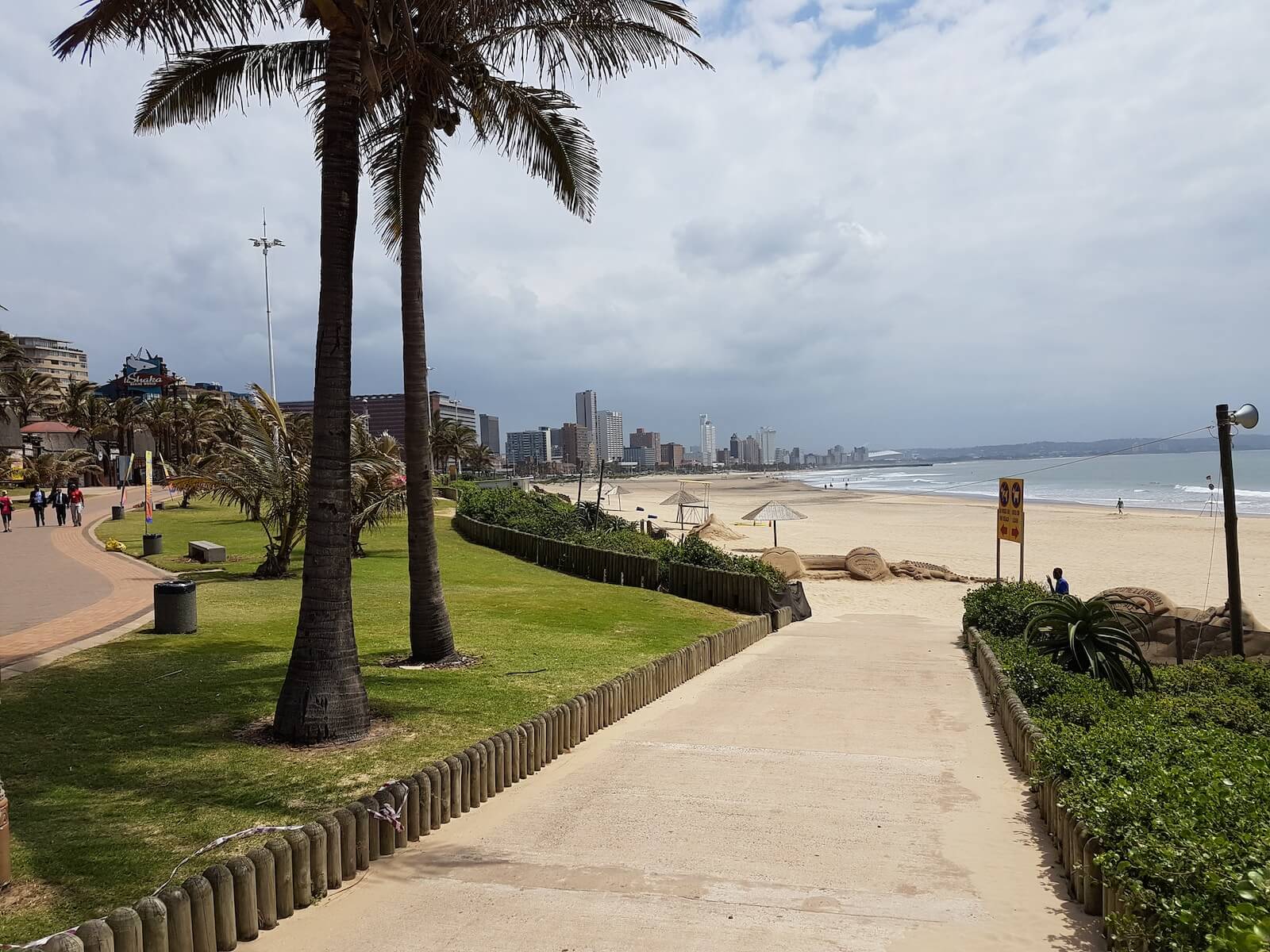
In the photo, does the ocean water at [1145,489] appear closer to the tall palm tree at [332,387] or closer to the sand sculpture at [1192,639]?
the sand sculpture at [1192,639]

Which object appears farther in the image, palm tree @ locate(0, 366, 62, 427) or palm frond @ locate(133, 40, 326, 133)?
palm tree @ locate(0, 366, 62, 427)

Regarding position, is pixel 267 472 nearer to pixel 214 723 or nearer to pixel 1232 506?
pixel 214 723

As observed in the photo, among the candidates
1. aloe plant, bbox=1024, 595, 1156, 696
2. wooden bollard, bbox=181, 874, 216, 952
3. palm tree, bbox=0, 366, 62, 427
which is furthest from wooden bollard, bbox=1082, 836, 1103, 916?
palm tree, bbox=0, 366, 62, 427

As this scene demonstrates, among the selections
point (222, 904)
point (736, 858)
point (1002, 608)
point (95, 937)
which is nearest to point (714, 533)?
point (1002, 608)

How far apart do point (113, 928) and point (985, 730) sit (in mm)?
8042

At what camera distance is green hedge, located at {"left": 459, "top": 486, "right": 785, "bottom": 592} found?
2033 cm

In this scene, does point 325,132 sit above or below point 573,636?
above

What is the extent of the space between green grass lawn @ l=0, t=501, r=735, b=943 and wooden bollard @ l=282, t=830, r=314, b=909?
54 centimetres

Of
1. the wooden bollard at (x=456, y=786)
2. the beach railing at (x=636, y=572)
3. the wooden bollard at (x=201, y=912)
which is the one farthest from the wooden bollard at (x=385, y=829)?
the beach railing at (x=636, y=572)

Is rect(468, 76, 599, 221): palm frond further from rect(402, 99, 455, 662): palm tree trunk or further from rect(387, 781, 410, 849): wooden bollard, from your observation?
rect(387, 781, 410, 849): wooden bollard

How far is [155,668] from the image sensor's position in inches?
388

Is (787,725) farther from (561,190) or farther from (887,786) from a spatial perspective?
(561,190)

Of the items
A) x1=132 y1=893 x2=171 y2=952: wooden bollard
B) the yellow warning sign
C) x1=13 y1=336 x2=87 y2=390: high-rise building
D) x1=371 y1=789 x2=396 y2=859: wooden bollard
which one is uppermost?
x1=13 y1=336 x2=87 y2=390: high-rise building

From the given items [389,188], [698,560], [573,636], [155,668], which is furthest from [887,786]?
[698,560]
